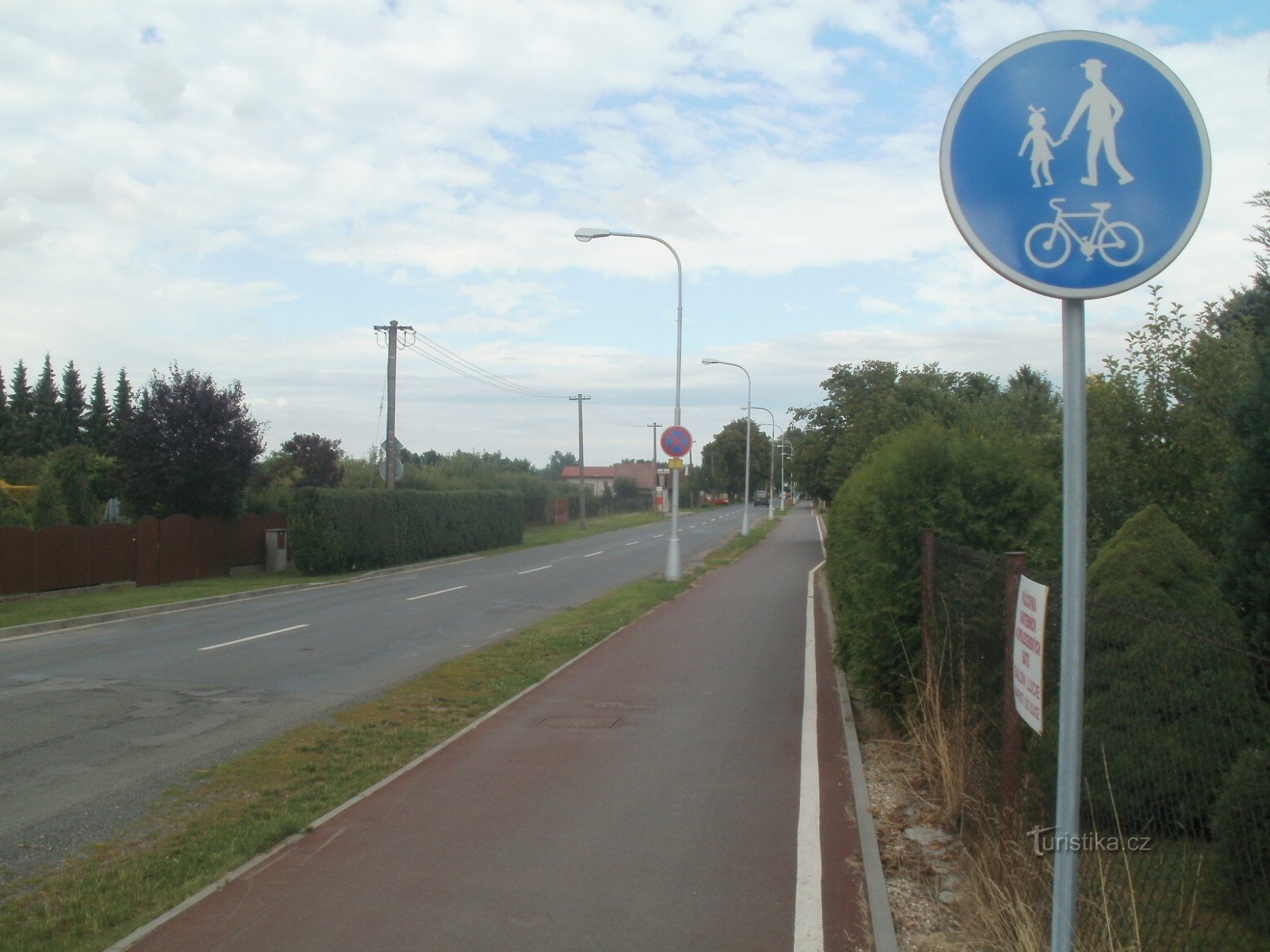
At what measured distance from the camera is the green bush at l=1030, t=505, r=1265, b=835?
429cm

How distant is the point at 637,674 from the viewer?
11992 millimetres

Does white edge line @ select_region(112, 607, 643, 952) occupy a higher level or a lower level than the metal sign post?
lower

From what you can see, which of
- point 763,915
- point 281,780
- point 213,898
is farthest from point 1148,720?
point 281,780

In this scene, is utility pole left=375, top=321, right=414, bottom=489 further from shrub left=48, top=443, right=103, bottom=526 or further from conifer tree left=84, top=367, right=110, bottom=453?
conifer tree left=84, top=367, right=110, bottom=453

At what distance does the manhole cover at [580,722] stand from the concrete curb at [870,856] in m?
2.06

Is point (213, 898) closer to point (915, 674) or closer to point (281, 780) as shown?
point (281, 780)

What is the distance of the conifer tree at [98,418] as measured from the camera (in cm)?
7256

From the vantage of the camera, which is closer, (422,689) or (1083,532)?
(1083,532)

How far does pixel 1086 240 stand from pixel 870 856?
382 cm

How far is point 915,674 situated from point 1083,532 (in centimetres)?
560

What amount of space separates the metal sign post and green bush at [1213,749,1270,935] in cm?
94

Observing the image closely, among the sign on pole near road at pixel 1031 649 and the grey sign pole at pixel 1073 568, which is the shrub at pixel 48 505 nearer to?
the sign on pole near road at pixel 1031 649

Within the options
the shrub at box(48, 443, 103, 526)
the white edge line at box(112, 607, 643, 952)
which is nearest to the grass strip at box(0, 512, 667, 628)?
the shrub at box(48, 443, 103, 526)

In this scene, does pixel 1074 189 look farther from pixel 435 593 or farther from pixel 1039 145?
pixel 435 593
